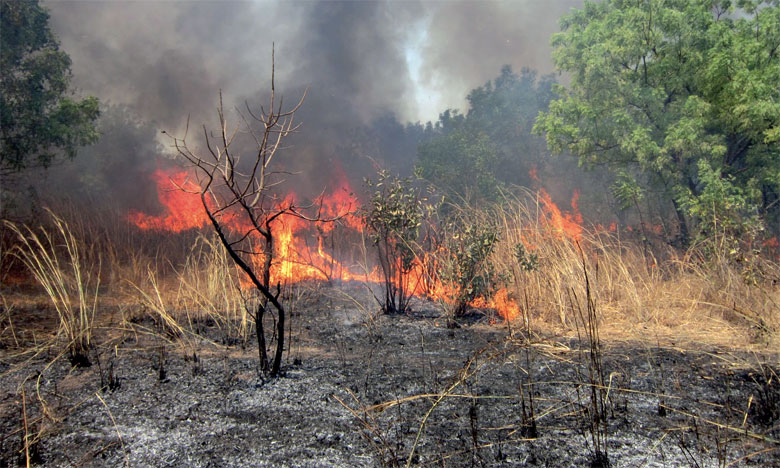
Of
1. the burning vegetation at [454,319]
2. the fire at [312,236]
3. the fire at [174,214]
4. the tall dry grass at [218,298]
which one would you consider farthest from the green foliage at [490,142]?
the tall dry grass at [218,298]

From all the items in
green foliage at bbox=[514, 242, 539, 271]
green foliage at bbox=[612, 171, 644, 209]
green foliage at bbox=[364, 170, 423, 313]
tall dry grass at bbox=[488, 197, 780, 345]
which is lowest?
tall dry grass at bbox=[488, 197, 780, 345]

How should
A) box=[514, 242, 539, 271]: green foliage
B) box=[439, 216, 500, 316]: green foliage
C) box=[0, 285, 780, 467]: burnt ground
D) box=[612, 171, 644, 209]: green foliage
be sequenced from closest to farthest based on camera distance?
box=[0, 285, 780, 467]: burnt ground < box=[514, 242, 539, 271]: green foliage < box=[439, 216, 500, 316]: green foliage < box=[612, 171, 644, 209]: green foliage

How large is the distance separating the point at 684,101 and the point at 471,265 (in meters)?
9.84

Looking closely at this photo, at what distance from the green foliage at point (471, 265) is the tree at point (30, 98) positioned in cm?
1094

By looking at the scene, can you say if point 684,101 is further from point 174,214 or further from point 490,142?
point 174,214

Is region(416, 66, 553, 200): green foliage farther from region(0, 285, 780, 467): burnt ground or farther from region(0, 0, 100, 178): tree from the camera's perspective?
region(0, 285, 780, 467): burnt ground

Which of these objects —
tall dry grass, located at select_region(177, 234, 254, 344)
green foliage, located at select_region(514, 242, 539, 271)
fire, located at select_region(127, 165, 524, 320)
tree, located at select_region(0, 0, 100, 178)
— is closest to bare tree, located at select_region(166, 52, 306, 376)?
tall dry grass, located at select_region(177, 234, 254, 344)

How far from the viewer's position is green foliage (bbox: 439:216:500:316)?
255 inches

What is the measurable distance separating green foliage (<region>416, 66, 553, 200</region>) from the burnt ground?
15510 mm

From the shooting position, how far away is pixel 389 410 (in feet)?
10.1

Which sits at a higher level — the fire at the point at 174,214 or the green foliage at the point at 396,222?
the fire at the point at 174,214

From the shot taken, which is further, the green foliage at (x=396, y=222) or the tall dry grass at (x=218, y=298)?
the green foliage at (x=396, y=222)

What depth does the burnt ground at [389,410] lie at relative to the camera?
2506 millimetres

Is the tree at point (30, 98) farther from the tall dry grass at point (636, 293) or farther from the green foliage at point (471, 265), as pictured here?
the tall dry grass at point (636, 293)
